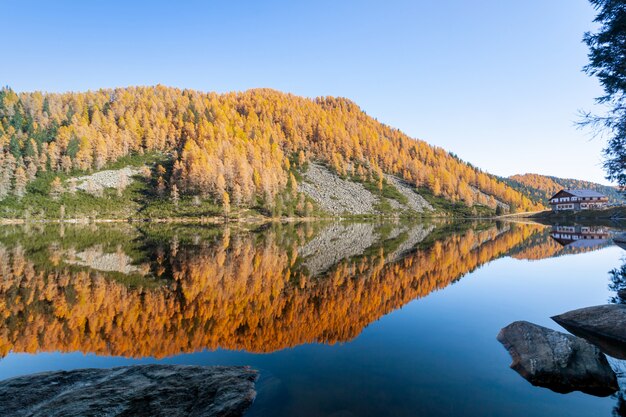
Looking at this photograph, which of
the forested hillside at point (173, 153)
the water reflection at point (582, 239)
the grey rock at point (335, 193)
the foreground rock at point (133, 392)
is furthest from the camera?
the grey rock at point (335, 193)

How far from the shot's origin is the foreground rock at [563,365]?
27.5 ft

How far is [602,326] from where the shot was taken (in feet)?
38.9

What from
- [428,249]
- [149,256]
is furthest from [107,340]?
[428,249]

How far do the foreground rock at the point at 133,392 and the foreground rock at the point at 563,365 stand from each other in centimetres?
788

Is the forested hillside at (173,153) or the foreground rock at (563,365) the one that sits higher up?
the forested hillside at (173,153)

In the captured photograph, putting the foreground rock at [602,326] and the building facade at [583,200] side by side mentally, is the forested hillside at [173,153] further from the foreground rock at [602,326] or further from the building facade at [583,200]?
the foreground rock at [602,326]

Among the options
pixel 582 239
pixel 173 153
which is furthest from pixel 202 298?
pixel 173 153

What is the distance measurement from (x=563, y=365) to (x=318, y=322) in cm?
842

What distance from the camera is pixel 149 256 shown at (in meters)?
31.0

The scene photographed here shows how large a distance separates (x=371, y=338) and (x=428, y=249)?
26.9m

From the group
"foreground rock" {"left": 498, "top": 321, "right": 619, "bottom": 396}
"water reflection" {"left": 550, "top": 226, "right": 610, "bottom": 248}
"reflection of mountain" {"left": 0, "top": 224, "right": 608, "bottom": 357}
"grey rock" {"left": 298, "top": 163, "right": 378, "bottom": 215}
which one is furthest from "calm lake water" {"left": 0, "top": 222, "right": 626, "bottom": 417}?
"grey rock" {"left": 298, "top": 163, "right": 378, "bottom": 215}

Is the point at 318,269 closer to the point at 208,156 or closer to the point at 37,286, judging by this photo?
the point at 37,286

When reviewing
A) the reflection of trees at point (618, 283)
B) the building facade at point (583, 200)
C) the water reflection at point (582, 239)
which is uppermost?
the building facade at point (583, 200)

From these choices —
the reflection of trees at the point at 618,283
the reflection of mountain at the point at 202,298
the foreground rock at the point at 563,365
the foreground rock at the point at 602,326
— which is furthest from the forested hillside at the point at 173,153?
the foreground rock at the point at 563,365
